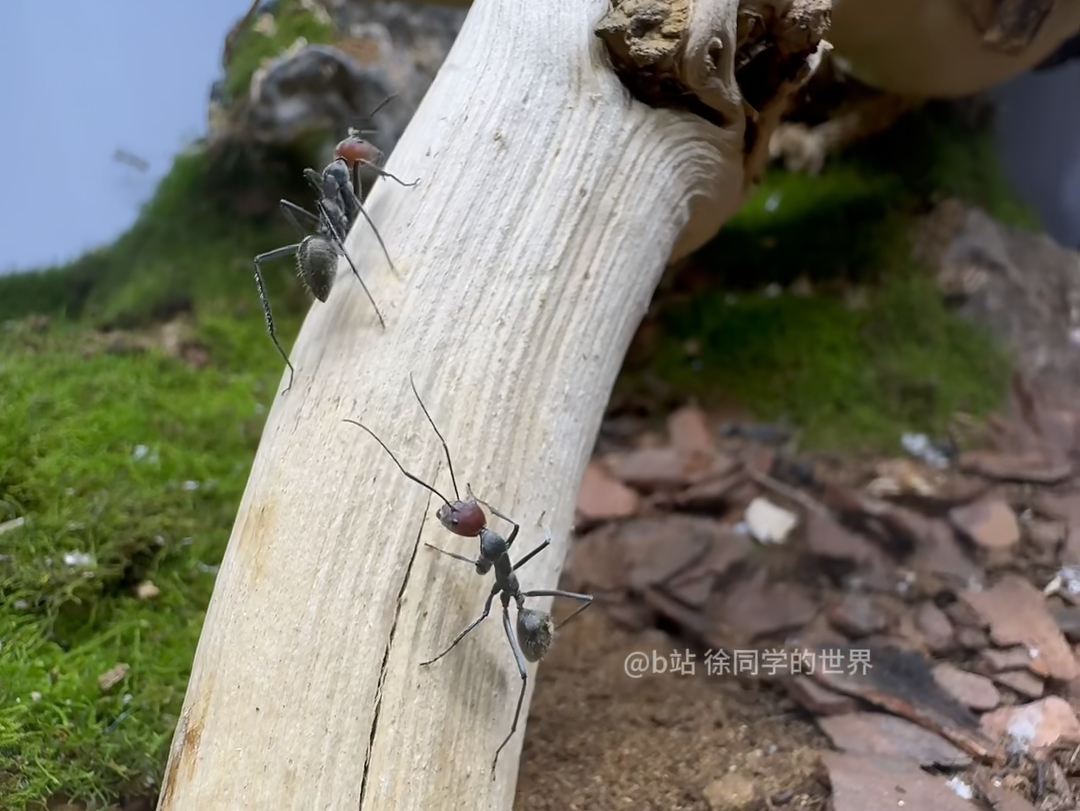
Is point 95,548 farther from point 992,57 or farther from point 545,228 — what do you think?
point 992,57

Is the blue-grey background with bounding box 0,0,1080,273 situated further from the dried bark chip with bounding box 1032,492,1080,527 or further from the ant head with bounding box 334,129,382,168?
the dried bark chip with bounding box 1032,492,1080,527

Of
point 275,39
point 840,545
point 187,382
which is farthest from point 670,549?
point 275,39

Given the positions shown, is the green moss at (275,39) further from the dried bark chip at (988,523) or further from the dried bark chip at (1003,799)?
the dried bark chip at (1003,799)

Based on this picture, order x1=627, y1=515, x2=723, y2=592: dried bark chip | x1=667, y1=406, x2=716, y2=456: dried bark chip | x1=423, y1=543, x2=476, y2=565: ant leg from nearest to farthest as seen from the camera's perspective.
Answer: x1=423, y1=543, x2=476, y2=565: ant leg → x1=627, y1=515, x2=723, y2=592: dried bark chip → x1=667, y1=406, x2=716, y2=456: dried bark chip

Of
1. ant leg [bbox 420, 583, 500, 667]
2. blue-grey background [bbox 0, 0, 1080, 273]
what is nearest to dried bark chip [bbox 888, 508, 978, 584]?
ant leg [bbox 420, 583, 500, 667]

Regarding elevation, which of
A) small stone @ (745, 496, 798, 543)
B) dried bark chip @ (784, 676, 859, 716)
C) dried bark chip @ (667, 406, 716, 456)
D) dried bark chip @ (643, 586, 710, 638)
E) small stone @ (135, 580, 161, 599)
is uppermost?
small stone @ (135, 580, 161, 599)

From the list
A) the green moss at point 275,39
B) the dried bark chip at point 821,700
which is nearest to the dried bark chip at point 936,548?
the dried bark chip at point 821,700

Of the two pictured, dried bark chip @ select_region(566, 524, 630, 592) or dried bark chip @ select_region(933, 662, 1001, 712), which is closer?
dried bark chip @ select_region(933, 662, 1001, 712)
